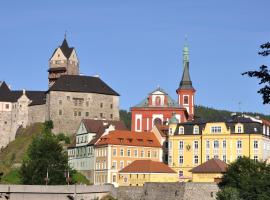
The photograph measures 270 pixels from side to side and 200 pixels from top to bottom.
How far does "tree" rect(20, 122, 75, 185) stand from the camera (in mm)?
85375

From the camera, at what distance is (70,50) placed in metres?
138

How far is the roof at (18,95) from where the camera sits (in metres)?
129

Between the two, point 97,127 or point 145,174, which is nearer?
point 145,174

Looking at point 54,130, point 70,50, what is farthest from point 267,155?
point 70,50

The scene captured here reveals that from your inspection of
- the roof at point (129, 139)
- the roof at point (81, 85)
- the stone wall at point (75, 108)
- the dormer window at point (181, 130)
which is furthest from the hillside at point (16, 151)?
the dormer window at point (181, 130)

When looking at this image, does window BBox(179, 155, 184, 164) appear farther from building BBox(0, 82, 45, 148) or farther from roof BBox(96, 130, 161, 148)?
building BBox(0, 82, 45, 148)

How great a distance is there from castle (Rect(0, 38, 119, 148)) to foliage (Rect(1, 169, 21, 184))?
19779 millimetres

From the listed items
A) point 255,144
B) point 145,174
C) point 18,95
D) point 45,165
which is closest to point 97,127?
point 45,165

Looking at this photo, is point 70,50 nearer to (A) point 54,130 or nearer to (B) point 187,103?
(A) point 54,130

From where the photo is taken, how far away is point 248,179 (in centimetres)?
6706

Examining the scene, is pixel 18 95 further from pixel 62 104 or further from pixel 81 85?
pixel 81 85

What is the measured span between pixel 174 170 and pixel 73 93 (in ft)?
124

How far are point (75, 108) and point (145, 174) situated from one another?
1642 inches

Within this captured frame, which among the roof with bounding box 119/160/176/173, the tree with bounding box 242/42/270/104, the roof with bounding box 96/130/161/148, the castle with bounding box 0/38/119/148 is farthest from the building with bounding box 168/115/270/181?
the tree with bounding box 242/42/270/104
